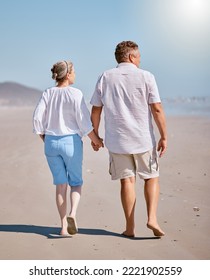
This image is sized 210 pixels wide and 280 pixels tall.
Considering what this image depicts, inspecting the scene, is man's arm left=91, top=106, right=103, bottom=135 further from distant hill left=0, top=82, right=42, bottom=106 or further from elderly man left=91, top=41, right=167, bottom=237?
distant hill left=0, top=82, right=42, bottom=106

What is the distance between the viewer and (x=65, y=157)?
495cm

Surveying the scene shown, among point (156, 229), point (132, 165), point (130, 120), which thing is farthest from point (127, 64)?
point (156, 229)

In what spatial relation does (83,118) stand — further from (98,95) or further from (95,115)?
(98,95)

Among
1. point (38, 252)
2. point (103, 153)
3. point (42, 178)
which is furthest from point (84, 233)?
point (103, 153)

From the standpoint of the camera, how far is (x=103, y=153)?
32.3ft

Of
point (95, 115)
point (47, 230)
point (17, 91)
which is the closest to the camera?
point (95, 115)

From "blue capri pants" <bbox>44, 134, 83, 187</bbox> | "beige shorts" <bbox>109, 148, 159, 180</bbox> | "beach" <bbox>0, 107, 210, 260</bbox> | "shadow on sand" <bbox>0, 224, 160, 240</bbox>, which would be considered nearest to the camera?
→ "beach" <bbox>0, 107, 210, 260</bbox>

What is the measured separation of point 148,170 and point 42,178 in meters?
3.20

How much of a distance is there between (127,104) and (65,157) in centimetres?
77

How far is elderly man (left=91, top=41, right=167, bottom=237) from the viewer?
Answer: 4.65 meters

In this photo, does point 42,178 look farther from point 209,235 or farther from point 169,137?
point 169,137

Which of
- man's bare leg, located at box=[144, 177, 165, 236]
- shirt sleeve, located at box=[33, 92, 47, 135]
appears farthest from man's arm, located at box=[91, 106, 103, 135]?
man's bare leg, located at box=[144, 177, 165, 236]

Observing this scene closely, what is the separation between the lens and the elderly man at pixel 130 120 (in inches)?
183

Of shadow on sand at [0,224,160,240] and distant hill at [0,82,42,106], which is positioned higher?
shadow on sand at [0,224,160,240]
